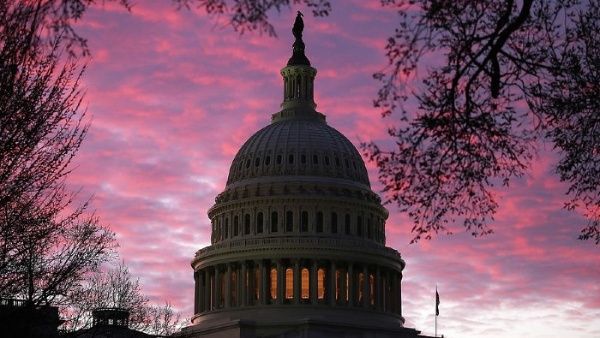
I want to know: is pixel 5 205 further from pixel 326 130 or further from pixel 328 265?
pixel 326 130

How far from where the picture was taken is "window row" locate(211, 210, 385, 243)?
160125mm

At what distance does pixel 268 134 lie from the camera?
17050 cm

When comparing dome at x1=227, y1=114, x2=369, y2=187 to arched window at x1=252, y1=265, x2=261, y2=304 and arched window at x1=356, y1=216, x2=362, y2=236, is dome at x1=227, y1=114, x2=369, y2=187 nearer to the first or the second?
arched window at x1=356, y1=216, x2=362, y2=236

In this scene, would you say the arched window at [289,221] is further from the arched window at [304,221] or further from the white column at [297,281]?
the white column at [297,281]

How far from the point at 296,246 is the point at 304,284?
5.34 m

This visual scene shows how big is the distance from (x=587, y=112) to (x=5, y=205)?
21.8 metres

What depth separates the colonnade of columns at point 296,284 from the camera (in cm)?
15538

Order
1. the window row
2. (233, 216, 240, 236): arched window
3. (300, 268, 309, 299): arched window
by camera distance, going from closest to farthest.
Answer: (300, 268, 309, 299): arched window, the window row, (233, 216, 240, 236): arched window

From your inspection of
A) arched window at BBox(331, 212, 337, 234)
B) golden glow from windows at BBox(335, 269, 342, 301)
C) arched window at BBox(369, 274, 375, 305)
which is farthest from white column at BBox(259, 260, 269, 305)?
arched window at BBox(369, 274, 375, 305)

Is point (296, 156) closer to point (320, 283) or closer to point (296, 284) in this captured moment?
point (320, 283)

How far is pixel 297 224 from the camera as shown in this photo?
525ft

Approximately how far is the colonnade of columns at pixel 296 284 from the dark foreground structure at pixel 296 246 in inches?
5.4

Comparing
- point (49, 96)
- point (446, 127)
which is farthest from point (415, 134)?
point (49, 96)

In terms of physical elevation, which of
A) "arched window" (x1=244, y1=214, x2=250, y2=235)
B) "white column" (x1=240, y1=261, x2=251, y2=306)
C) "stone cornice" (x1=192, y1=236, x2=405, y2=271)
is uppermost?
"arched window" (x1=244, y1=214, x2=250, y2=235)
